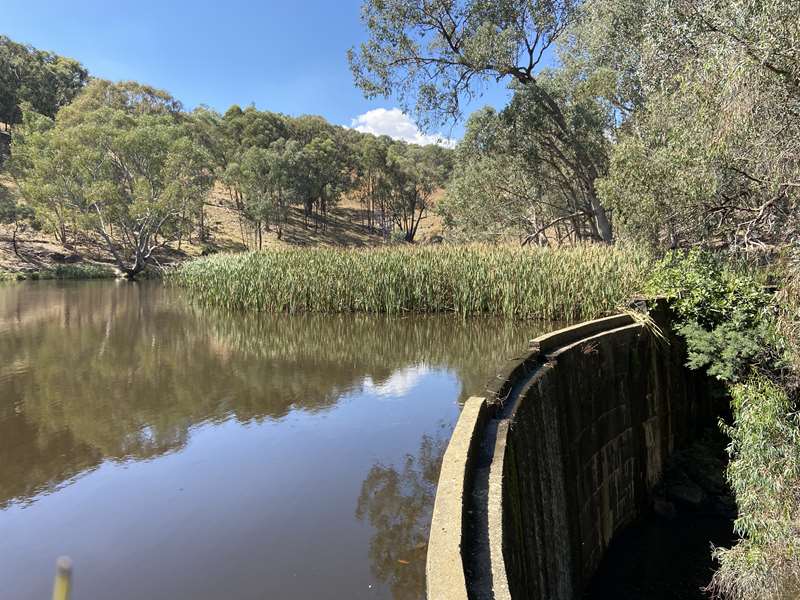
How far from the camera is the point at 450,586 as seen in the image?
2.58 metres

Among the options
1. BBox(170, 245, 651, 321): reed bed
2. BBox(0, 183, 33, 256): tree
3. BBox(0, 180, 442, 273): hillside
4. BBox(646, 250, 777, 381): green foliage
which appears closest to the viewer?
BBox(646, 250, 777, 381): green foliage

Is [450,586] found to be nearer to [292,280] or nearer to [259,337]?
[259,337]

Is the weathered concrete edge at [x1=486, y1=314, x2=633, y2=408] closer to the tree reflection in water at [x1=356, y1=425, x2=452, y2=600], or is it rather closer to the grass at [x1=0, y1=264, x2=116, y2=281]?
the tree reflection in water at [x1=356, y1=425, x2=452, y2=600]

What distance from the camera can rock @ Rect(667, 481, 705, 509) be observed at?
815cm

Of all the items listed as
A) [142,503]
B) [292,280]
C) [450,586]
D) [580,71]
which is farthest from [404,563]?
[580,71]

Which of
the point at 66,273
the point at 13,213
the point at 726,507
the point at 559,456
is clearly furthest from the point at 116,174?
the point at 726,507

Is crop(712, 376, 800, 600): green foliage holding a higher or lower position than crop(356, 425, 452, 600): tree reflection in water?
lower

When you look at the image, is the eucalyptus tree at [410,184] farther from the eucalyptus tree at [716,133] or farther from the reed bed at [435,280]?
the eucalyptus tree at [716,133]

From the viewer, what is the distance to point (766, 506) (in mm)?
6004

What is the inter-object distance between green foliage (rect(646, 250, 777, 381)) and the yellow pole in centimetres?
803

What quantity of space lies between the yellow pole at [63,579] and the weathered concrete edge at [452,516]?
2.28 meters

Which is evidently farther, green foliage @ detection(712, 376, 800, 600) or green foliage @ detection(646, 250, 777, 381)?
green foliage @ detection(646, 250, 777, 381)

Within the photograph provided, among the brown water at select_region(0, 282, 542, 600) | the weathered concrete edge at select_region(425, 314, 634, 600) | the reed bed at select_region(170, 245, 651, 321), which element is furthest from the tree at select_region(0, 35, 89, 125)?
the weathered concrete edge at select_region(425, 314, 634, 600)

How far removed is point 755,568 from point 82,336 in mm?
11735
